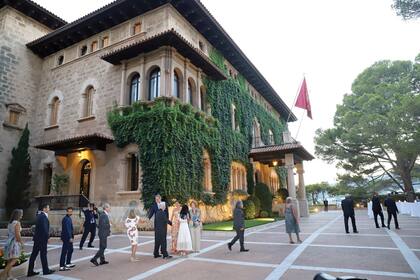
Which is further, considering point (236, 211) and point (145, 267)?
point (236, 211)

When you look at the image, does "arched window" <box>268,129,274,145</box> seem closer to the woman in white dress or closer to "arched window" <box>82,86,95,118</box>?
"arched window" <box>82,86,95,118</box>

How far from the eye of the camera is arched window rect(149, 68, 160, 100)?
53.8 ft

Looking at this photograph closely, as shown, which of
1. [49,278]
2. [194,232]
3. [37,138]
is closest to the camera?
[49,278]

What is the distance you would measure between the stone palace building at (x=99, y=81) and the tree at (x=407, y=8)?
987 cm

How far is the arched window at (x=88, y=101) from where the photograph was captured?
1877 cm

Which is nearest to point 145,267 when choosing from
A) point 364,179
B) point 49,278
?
point 49,278

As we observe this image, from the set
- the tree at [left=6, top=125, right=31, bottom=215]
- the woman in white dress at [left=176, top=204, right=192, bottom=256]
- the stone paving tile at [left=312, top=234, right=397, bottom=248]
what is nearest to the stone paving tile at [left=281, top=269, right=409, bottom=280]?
the woman in white dress at [left=176, top=204, right=192, bottom=256]

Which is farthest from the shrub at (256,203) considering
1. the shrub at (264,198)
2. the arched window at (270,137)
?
the arched window at (270,137)

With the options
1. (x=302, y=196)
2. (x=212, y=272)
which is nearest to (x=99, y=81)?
(x=212, y=272)

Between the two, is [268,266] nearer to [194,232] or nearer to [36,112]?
[194,232]

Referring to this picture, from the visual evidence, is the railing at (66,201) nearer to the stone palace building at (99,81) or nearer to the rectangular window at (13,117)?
the stone palace building at (99,81)

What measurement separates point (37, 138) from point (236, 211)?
17.9m

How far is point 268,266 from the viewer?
6.57m

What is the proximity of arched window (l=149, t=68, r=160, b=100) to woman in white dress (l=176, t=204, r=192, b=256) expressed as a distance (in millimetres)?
9417
